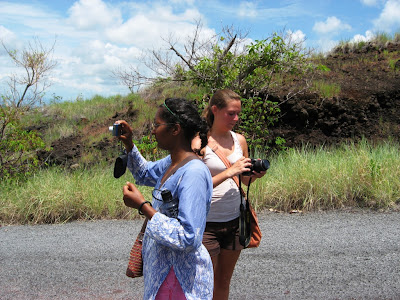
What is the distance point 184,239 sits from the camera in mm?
1988

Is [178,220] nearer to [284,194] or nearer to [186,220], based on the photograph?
[186,220]

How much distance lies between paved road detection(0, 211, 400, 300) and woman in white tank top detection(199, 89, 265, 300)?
1176mm

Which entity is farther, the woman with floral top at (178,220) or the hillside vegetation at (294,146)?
the hillside vegetation at (294,146)

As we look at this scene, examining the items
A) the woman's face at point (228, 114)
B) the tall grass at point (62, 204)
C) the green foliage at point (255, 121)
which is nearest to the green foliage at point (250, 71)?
the green foliage at point (255, 121)

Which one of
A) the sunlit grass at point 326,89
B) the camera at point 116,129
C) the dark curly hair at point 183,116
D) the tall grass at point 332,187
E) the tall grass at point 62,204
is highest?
the sunlit grass at point 326,89

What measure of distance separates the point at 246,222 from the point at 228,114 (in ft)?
2.80

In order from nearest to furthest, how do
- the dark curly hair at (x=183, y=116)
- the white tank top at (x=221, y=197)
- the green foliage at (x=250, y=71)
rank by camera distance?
the dark curly hair at (x=183, y=116), the white tank top at (x=221, y=197), the green foliage at (x=250, y=71)

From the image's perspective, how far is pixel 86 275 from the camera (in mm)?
4918

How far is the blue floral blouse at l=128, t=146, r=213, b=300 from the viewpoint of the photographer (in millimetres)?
2002

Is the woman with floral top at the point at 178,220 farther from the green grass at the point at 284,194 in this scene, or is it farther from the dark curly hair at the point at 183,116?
the green grass at the point at 284,194

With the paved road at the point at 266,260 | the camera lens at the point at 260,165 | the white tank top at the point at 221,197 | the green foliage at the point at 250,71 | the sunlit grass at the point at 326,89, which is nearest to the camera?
the camera lens at the point at 260,165

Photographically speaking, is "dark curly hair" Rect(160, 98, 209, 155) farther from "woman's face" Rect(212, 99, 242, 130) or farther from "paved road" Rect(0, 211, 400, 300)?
"paved road" Rect(0, 211, 400, 300)

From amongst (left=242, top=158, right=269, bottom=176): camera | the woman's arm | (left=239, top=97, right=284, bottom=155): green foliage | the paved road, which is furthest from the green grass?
the woman's arm

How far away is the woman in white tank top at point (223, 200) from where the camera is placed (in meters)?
3.06
